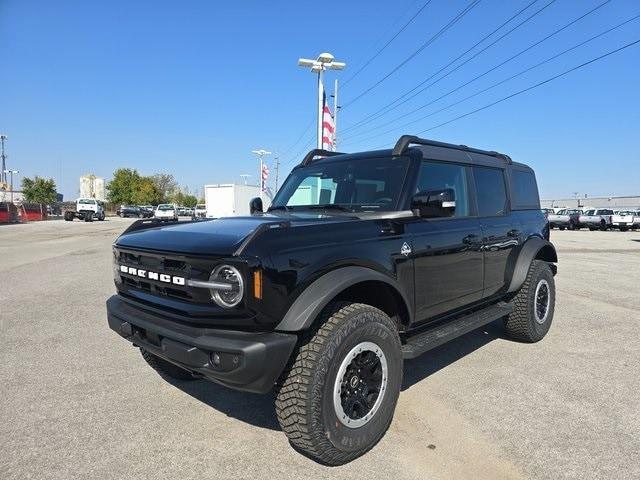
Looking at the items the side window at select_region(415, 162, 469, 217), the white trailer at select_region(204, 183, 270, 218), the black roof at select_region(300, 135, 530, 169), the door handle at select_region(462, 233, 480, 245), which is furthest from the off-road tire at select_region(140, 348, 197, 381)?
the white trailer at select_region(204, 183, 270, 218)

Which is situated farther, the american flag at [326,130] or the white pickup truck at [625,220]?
the white pickup truck at [625,220]

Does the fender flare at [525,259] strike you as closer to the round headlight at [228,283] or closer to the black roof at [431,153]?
the black roof at [431,153]

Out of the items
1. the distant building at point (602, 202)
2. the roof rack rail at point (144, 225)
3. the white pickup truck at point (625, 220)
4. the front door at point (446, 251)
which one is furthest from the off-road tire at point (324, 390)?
the distant building at point (602, 202)

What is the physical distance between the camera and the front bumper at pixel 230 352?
2.36 metres

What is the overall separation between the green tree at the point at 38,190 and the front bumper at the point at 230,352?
7082 centimetres

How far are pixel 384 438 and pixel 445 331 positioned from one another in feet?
3.45

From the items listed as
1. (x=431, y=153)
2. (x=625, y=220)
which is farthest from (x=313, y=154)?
(x=625, y=220)

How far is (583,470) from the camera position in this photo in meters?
2.64

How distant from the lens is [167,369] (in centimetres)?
386

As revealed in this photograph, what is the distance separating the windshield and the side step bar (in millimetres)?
1043

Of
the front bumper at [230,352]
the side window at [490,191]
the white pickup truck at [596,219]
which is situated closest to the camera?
the front bumper at [230,352]

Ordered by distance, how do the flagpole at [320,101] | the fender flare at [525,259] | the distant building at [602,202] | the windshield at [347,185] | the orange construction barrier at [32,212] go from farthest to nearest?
the distant building at [602,202], the orange construction barrier at [32,212], the flagpole at [320,101], the fender flare at [525,259], the windshield at [347,185]

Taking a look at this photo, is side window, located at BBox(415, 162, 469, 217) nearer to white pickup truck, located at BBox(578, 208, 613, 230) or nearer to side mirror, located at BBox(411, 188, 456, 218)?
side mirror, located at BBox(411, 188, 456, 218)

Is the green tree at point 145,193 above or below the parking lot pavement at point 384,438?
above
